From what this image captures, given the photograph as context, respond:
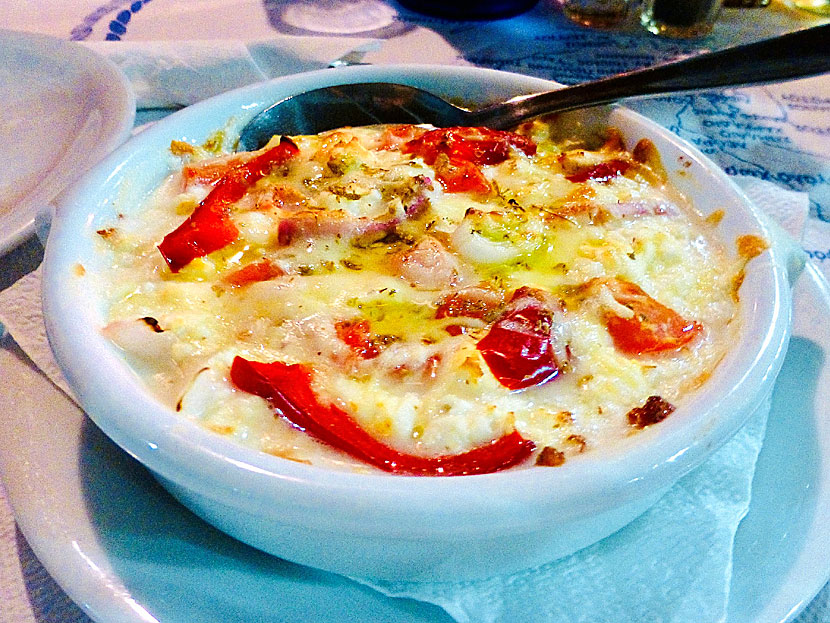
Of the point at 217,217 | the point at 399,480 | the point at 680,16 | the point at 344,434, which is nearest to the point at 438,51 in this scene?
the point at 680,16

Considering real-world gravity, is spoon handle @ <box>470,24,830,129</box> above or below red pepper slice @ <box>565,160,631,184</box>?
above

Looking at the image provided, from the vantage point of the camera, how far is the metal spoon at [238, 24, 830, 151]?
1.34 m

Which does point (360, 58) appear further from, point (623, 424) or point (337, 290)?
point (623, 424)

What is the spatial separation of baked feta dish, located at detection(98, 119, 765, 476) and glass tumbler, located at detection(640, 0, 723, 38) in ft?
5.23

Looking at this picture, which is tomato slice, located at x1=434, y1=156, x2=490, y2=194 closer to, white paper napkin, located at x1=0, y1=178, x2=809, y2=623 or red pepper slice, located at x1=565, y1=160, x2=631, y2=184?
red pepper slice, located at x1=565, y1=160, x2=631, y2=184

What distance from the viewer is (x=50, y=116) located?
2.00 m

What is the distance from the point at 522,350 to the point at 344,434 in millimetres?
276

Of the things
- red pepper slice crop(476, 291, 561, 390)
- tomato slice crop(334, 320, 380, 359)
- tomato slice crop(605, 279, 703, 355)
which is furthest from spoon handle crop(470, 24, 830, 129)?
tomato slice crop(334, 320, 380, 359)

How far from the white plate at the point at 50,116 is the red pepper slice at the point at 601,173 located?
3.35 ft

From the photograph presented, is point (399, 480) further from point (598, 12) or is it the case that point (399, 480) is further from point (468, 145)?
point (598, 12)

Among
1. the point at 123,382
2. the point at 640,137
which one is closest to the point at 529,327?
the point at 123,382

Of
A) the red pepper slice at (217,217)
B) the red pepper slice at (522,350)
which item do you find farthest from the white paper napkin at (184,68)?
the red pepper slice at (522,350)

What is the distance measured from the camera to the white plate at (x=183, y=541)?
3.02 feet

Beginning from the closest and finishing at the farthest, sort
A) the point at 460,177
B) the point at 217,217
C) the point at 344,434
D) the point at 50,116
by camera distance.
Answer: the point at 344,434 < the point at 217,217 < the point at 460,177 < the point at 50,116
